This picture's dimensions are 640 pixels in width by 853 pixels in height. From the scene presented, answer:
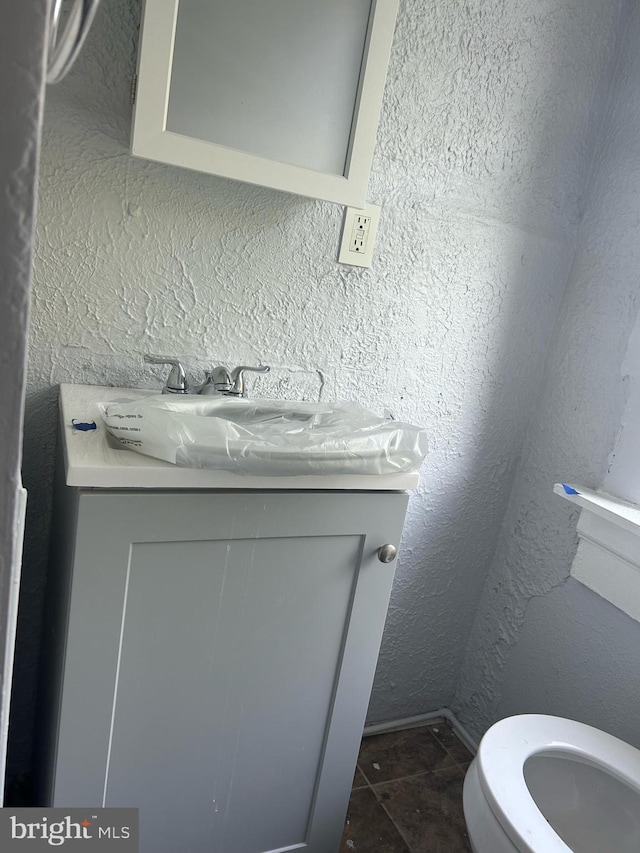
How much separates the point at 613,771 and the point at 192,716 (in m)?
0.66

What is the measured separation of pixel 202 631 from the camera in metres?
0.82

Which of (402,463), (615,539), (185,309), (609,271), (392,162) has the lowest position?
(615,539)

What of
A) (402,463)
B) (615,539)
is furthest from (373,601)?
(615,539)

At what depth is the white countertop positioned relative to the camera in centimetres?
68

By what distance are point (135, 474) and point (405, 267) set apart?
2.42 ft

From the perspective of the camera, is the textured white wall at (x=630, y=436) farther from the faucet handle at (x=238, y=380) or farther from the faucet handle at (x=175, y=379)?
the faucet handle at (x=175, y=379)

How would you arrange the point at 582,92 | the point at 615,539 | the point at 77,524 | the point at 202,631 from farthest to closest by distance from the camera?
the point at 582,92 < the point at 615,539 < the point at 202,631 < the point at 77,524

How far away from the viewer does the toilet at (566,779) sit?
848 millimetres

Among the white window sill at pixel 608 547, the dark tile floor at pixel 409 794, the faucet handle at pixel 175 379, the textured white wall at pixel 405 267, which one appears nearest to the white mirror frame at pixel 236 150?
the textured white wall at pixel 405 267

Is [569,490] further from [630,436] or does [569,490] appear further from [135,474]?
[135,474]

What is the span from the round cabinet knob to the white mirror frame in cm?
56

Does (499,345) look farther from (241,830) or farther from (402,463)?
(241,830)

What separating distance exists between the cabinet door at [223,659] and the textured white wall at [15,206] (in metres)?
0.44

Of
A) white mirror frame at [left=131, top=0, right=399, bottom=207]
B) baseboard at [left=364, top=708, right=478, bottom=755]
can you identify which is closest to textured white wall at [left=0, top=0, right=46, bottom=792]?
white mirror frame at [left=131, top=0, right=399, bottom=207]
